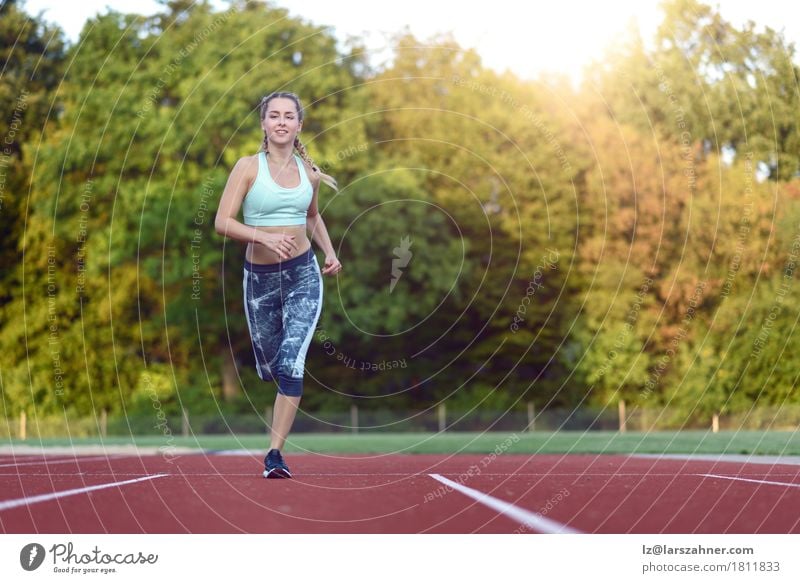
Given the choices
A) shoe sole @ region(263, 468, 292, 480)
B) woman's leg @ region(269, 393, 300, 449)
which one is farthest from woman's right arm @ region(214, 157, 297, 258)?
shoe sole @ region(263, 468, 292, 480)

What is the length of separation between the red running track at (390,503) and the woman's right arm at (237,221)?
5.41ft

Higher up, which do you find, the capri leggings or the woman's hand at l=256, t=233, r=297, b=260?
the woman's hand at l=256, t=233, r=297, b=260

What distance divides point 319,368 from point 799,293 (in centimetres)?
1766

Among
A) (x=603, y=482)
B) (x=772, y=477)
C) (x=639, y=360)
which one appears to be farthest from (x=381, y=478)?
(x=639, y=360)

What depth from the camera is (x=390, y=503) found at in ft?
23.4

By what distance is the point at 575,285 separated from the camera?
45219mm

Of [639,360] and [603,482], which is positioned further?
[639,360]

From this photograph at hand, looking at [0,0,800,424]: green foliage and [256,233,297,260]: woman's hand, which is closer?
[256,233,297,260]: woman's hand

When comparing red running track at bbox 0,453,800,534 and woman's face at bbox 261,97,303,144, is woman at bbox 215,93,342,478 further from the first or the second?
red running track at bbox 0,453,800,534

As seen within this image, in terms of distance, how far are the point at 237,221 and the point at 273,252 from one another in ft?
1.74

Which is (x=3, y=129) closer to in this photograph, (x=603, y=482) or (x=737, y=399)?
(x=737, y=399)

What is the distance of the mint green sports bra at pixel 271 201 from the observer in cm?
846

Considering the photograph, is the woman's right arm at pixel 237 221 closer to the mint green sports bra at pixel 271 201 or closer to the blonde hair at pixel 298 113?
the mint green sports bra at pixel 271 201

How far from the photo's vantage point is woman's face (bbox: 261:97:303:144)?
845 cm
